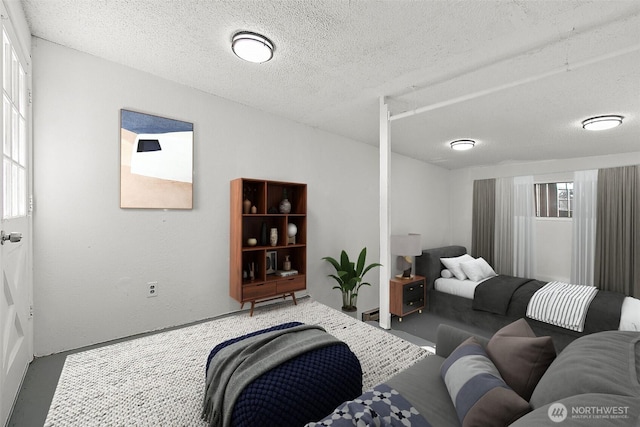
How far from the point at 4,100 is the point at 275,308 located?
2.56 metres

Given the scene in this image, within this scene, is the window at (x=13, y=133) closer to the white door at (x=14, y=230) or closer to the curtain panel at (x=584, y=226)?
the white door at (x=14, y=230)

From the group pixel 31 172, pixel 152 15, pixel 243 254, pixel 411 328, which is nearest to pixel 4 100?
pixel 31 172

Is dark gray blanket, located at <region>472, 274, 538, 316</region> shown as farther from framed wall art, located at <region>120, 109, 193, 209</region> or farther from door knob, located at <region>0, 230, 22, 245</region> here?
door knob, located at <region>0, 230, 22, 245</region>

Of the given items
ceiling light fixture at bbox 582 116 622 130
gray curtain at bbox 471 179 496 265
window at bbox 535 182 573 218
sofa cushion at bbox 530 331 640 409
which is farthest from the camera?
gray curtain at bbox 471 179 496 265

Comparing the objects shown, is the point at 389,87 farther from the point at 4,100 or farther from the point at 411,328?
the point at 411,328

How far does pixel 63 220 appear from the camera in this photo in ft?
6.98

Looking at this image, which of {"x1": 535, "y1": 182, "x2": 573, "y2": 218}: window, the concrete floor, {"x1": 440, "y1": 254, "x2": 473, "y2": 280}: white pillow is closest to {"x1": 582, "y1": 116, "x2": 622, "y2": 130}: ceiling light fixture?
{"x1": 535, "y1": 182, "x2": 573, "y2": 218}: window

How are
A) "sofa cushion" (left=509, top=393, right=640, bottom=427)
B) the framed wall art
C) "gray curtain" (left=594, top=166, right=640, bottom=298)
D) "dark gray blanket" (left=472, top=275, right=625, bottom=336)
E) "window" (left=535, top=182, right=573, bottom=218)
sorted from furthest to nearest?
"window" (left=535, top=182, right=573, bottom=218) → "gray curtain" (left=594, top=166, right=640, bottom=298) → "dark gray blanket" (left=472, top=275, right=625, bottom=336) → the framed wall art → "sofa cushion" (left=509, top=393, right=640, bottom=427)

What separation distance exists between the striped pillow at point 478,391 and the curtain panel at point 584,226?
13.5ft

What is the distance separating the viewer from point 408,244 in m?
4.05

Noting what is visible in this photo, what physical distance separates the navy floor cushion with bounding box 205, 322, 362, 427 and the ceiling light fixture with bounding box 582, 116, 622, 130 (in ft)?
11.1

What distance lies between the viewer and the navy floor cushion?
1.19m

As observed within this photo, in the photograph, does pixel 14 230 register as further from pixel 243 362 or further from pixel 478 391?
pixel 478 391

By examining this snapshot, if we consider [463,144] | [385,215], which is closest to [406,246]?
[385,215]
